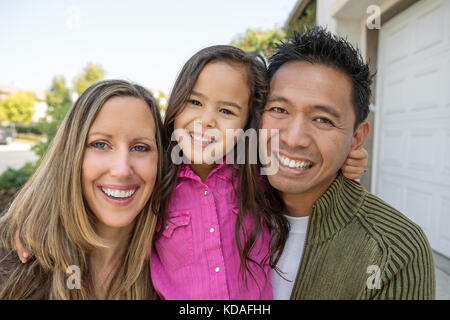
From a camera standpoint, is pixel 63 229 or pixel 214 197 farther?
pixel 214 197

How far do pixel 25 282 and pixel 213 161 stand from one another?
123 centimetres

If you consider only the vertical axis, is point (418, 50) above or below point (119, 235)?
above

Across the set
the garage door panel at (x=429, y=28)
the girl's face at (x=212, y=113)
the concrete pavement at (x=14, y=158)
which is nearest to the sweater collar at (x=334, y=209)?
the girl's face at (x=212, y=113)

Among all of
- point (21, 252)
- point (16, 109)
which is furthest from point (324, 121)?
point (16, 109)

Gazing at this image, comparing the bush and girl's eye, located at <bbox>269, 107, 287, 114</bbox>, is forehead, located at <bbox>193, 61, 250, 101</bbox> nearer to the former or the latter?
girl's eye, located at <bbox>269, 107, 287, 114</bbox>

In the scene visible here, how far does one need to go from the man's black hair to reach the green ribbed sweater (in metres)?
0.58

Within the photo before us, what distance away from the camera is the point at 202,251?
1924 mm

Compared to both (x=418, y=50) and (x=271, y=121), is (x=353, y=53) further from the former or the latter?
(x=418, y=50)

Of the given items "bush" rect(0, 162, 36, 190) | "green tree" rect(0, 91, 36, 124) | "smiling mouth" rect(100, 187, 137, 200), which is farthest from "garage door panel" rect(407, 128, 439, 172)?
"green tree" rect(0, 91, 36, 124)

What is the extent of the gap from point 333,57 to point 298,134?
54cm

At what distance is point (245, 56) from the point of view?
7.33 ft

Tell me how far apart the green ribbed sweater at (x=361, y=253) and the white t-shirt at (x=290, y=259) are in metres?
0.10

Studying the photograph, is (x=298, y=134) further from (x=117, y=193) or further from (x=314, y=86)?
(x=117, y=193)
